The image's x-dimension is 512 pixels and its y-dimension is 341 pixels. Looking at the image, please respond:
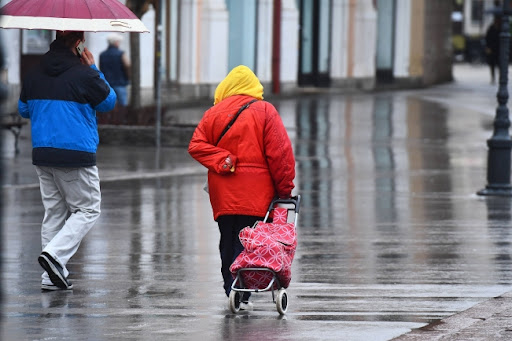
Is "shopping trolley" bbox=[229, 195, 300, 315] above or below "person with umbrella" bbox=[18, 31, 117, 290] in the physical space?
below

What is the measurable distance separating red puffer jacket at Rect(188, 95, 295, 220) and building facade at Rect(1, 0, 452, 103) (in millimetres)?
14651

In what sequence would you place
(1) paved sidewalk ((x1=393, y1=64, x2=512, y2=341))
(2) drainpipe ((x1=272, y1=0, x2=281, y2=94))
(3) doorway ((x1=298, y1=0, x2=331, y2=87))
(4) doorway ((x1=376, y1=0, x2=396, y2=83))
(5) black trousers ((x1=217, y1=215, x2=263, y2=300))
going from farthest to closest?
(4) doorway ((x1=376, y1=0, x2=396, y2=83)) → (3) doorway ((x1=298, y1=0, x2=331, y2=87)) → (2) drainpipe ((x1=272, y1=0, x2=281, y2=94)) → (5) black trousers ((x1=217, y1=215, x2=263, y2=300)) → (1) paved sidewalk ((x1=393, y1=64, x2=512, y2=341))

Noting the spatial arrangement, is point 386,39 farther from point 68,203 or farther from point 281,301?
point 281,301

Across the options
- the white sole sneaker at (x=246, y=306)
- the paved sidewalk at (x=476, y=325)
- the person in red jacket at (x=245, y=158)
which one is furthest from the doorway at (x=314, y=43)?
the person in red jacket at (x=245, y=158)

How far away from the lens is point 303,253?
398 inches

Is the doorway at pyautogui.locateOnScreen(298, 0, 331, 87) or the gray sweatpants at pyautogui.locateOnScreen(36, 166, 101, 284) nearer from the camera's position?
the gray sweatpants at pyautogui.locateOnScreen(36, 166, 101, 284)

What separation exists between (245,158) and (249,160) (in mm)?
27

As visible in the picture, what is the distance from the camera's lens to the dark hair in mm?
8219

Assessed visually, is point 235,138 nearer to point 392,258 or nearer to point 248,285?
point 248,285

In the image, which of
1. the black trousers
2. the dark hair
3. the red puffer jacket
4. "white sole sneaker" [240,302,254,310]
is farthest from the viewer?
the dark hair

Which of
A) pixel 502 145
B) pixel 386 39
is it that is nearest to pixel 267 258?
pixel 502 145

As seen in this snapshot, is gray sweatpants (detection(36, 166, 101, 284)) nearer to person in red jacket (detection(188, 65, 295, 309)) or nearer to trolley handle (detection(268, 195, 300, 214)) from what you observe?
person in red jacket (detection(188, 65, 295, 309))

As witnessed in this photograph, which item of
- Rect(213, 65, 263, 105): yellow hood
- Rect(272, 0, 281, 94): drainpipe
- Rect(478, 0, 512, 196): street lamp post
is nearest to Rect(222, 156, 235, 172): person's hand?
Rect(213, 65, 263, 105): yellow hood

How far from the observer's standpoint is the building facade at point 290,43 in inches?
1139
